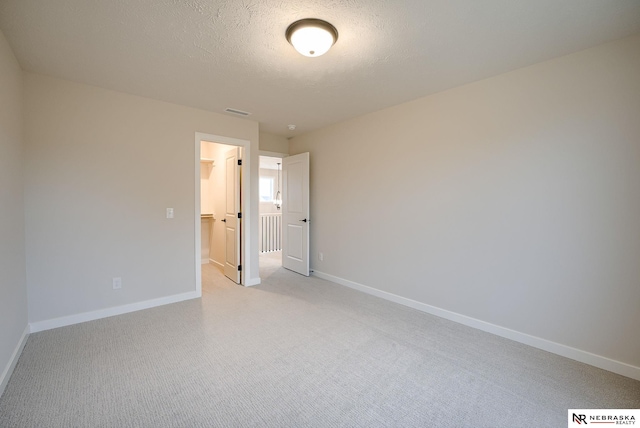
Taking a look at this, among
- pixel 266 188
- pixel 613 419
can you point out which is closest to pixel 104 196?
pixel 613 419

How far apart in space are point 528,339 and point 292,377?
214cm

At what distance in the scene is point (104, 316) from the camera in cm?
304

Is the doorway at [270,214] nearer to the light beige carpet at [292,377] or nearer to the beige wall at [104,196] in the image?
the beige wall at [104,196]

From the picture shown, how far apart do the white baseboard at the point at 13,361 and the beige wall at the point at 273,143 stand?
143 inches

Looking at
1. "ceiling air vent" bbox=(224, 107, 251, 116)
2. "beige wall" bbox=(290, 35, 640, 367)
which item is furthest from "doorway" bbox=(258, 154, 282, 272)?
"beige wall" bbox=(290, 35, 640, 367)

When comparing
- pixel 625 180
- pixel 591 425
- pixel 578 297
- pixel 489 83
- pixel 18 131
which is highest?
pixel 489 83

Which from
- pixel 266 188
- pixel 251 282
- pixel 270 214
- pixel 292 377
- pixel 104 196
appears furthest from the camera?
pixel 266 188

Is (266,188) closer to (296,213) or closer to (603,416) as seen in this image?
(296,213)

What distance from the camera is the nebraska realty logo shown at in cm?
166

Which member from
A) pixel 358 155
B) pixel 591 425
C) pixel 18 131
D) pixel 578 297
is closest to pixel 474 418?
pixel 591 425

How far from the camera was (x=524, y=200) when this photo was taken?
2520 millimetres

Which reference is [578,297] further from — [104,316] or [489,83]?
[104,316]

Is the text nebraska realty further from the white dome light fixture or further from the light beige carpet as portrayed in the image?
the white dome light fixture

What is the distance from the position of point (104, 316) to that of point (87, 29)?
2746 mm
